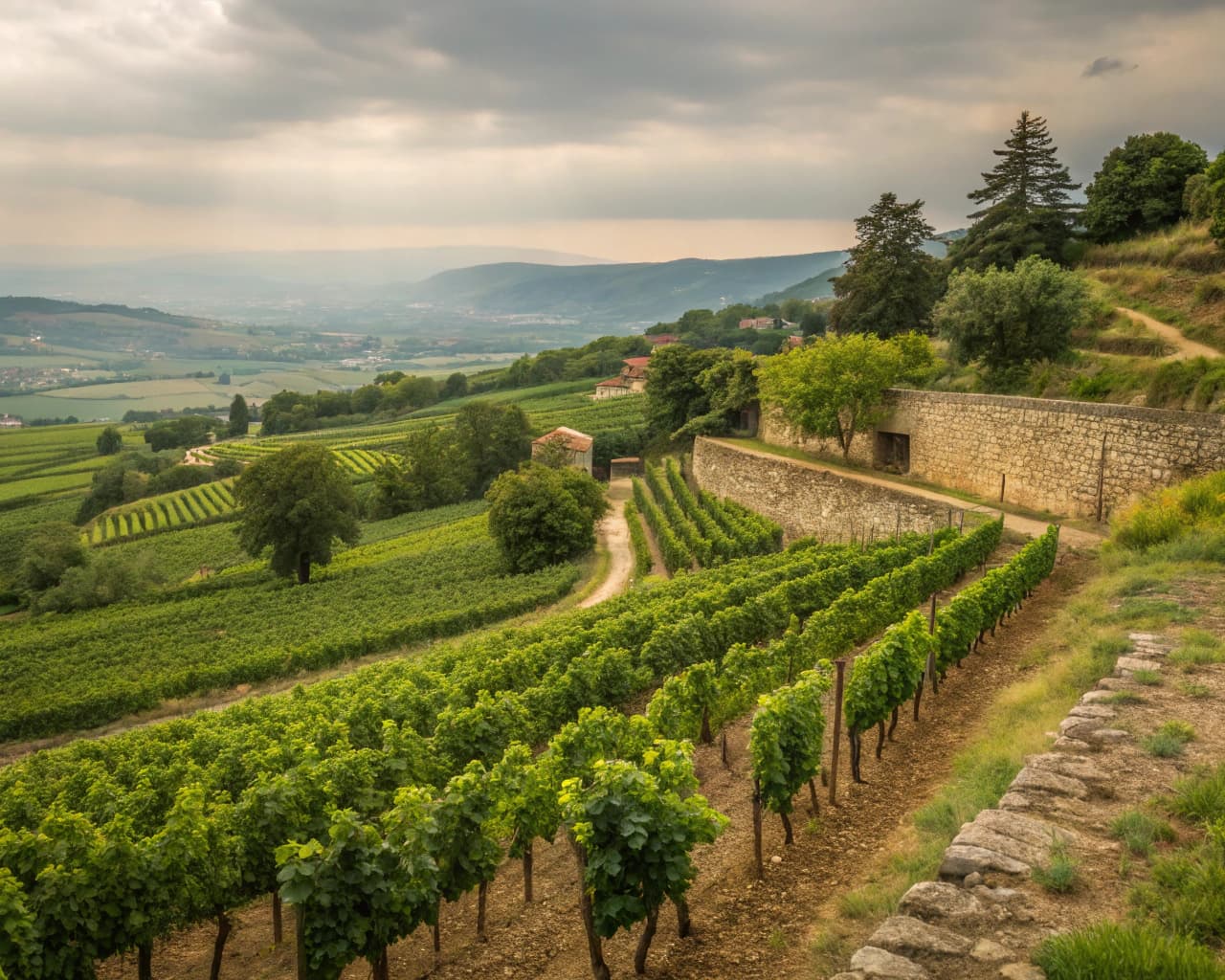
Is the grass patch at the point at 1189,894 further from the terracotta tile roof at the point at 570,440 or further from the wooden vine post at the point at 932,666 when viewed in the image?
the terracotta tile roof at the point at 570,440

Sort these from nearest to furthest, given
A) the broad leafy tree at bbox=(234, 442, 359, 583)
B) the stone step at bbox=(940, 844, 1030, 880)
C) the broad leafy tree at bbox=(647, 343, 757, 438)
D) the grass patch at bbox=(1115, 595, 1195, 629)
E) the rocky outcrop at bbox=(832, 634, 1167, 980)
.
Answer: the rocky outcrop at bbox=(832, 634, 1167, 980), the stone step at bbox=(940, 844, 1030, 880), the grass patch at bbox=(1115, 595, 1195, 629), the broad leafy tree at bbox=(234, 442, 359, 583), the broad leafy tree at bbox=(647, 343, 757, 438)

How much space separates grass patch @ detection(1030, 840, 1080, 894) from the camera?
5.32m

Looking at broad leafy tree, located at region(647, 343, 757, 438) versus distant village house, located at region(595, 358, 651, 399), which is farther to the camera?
distant village house, located at region(595, 358, 651, 399)

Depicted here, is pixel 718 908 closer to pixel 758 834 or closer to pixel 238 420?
pixel 758 834

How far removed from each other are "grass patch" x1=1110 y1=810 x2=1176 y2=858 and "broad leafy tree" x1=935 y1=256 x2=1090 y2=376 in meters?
22.3

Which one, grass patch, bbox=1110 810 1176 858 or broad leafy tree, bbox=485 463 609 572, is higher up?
grass patch, bbox=1110 810 1176 858

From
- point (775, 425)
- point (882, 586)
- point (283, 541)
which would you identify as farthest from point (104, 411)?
point (882, 586)

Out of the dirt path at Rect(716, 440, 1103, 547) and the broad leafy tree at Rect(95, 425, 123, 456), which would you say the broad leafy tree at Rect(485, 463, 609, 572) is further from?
the broad leafy tree at Rect(95, 425, 123, 456)

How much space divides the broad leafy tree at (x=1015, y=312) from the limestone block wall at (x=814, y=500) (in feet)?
20.7

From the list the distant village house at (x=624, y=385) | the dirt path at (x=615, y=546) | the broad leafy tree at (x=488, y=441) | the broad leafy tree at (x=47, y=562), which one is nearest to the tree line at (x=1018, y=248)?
the dirt path at (x=615, y=546)

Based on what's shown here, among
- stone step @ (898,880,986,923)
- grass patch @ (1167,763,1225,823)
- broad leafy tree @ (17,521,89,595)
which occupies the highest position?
grass patch @ (1167,763,1225,823)

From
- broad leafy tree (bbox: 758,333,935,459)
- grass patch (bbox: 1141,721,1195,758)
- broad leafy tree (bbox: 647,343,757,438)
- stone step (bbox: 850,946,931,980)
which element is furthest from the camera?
broad leafy tree (bbox: 647,343,757,438)

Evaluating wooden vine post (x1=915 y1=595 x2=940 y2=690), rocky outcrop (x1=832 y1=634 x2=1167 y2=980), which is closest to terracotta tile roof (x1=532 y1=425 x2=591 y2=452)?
wooden vine post (x1=915 y1=595 x2=940 y2=690)

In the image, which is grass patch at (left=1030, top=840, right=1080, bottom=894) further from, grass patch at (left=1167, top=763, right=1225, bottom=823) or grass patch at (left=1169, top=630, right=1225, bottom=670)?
grass patch at (left=1169, top=630, right=1225, bottom=670)
